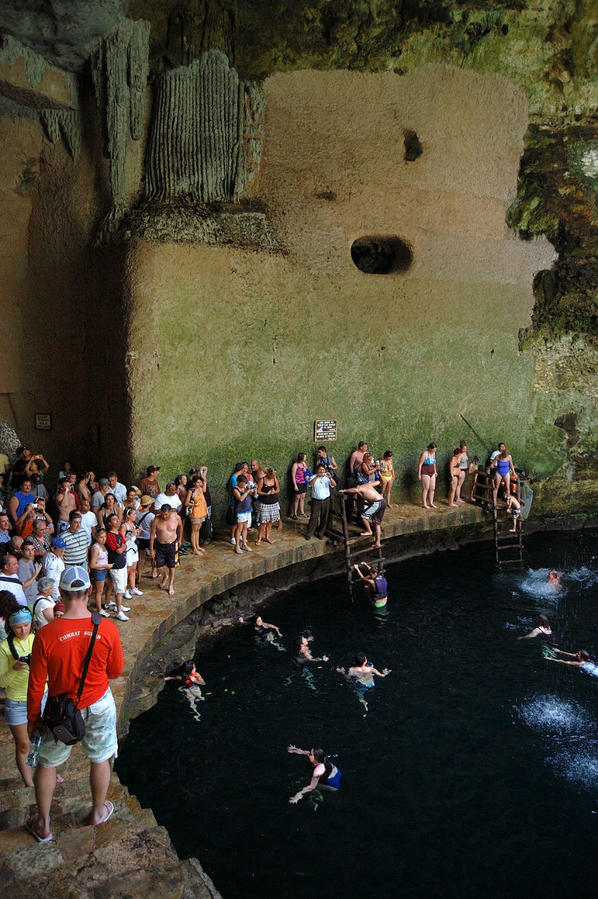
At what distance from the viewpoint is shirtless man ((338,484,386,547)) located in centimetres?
1195

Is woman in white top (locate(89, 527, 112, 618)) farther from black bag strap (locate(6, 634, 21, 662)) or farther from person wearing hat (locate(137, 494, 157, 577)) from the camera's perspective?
black bag strap (locate(6, 634, 21, 662))

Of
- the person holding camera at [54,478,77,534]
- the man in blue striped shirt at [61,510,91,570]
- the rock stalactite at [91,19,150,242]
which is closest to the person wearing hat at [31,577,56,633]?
the man in blue striped shirt at [61,510,91,570]

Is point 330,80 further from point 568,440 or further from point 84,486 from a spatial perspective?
point 568,440

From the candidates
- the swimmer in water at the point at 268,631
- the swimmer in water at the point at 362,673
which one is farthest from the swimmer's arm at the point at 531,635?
the swimmer in water at the point at 268,631

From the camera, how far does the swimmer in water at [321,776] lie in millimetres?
7293

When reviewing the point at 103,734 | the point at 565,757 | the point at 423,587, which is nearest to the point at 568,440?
the point at 423,587

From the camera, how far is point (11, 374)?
1260cm

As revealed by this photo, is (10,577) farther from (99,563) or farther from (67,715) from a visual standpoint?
(67,715)

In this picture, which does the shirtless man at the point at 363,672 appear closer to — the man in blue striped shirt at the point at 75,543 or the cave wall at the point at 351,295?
the man in blue striped shirt at the point at 75,543

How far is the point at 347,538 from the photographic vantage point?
11.9 metres

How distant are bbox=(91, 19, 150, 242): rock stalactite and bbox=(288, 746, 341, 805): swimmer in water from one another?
845 cm

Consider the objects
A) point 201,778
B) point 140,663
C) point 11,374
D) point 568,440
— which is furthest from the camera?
point 568,440

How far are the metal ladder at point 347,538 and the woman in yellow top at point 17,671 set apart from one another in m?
7.16

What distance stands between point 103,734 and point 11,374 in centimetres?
945
